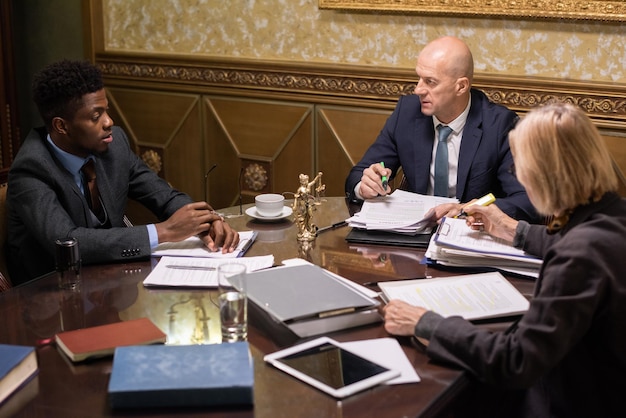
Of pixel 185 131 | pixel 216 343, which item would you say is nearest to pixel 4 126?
pixel 185 131

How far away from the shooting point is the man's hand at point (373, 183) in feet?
8.90

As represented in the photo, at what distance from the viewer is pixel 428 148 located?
3121 millimetres

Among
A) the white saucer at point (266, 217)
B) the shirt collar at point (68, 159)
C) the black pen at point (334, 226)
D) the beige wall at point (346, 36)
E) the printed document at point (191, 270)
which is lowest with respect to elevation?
the printed document at point (191, 270)

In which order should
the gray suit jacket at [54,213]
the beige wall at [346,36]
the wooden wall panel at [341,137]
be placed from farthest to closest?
the wooden wall panel at [341,137] < the beige wall at [346,36] < the gray suit jacket at [54,213]

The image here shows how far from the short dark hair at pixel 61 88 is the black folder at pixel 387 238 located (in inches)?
38.7

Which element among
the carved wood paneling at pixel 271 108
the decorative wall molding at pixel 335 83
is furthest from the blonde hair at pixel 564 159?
the carved wood paneling at pixel 271 108

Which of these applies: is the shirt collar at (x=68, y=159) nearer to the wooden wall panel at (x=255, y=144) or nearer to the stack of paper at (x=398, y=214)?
the stack of paper at (x=398, y=214)

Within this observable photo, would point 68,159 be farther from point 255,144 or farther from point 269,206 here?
point 255,144

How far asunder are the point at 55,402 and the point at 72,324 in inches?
14.7

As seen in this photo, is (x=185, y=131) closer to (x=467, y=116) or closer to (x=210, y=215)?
(x=467, y=116)

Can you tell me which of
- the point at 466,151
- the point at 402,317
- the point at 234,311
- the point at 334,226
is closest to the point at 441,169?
the point at 466,151

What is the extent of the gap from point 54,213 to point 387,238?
100cm

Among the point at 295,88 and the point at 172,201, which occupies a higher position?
the point at 295,88

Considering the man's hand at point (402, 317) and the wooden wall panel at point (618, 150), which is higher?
the wooden wall panel at point (618, 150)
